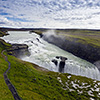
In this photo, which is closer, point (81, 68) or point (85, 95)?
point (85, 95)

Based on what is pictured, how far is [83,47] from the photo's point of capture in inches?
4599

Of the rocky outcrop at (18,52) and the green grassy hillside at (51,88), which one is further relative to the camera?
the rocky outcrop at (18,52)

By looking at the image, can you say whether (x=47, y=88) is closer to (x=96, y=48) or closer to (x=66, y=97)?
(x=66, y=97)

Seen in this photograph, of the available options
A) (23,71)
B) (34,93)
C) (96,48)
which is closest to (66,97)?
(34,93)

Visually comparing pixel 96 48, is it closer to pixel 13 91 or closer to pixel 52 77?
pixel 52 77

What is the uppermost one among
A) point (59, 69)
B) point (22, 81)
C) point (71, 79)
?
point (22, 81)

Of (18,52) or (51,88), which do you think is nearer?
(51,88)

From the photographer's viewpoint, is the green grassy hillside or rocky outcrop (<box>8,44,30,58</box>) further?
rocky outcrop (<box>8,44,30,58</box>)

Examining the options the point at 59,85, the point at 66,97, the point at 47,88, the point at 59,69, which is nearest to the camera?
the point at 66,97

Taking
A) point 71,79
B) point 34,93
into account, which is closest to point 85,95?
point 71,79

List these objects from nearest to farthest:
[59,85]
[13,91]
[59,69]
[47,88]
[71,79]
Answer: [13,91]
[47,88]
[59,85]
[71,79]
[59,69]

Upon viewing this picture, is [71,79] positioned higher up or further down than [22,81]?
further down

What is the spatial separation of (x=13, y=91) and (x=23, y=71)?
20047 mm

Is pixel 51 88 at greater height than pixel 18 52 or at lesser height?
greater
